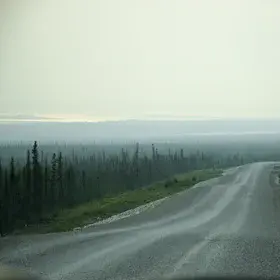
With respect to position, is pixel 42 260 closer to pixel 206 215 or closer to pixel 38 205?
pixel 206 215

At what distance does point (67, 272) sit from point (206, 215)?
10937 mm

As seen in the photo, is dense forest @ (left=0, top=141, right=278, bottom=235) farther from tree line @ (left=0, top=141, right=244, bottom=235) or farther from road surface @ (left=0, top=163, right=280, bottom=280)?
road surface @ (left=0, top=163, right=280, bottom=280)

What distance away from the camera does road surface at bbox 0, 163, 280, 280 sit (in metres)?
10.3

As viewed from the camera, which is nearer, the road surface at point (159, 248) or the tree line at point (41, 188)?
the road surface at point (159, 248)

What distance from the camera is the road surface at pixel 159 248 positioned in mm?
10281

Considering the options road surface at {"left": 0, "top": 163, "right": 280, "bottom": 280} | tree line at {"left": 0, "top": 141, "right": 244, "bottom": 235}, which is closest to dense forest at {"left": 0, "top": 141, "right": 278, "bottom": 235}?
tree line at {"left": 0, "top": 141, "right": 244, "bottom": 235}

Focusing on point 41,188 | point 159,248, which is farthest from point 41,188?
point 159,248

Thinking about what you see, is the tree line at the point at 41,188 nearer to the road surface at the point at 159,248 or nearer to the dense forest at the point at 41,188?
the dense forest at the point at 41,188

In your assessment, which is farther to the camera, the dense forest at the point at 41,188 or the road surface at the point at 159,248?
the dense forest at the point at 41,188

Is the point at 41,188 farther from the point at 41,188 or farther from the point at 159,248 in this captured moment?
the point at 159,248

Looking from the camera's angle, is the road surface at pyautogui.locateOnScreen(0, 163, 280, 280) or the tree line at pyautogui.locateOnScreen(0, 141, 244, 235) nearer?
the road surface at pyautogui.locateOnScreen(0, 163, 280, 280)

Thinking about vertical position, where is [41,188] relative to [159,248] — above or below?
below

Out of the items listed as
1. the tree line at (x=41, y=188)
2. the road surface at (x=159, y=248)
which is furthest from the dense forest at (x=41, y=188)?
the road surface at (x=159, y=248)

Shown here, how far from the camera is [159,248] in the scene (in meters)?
12.8
